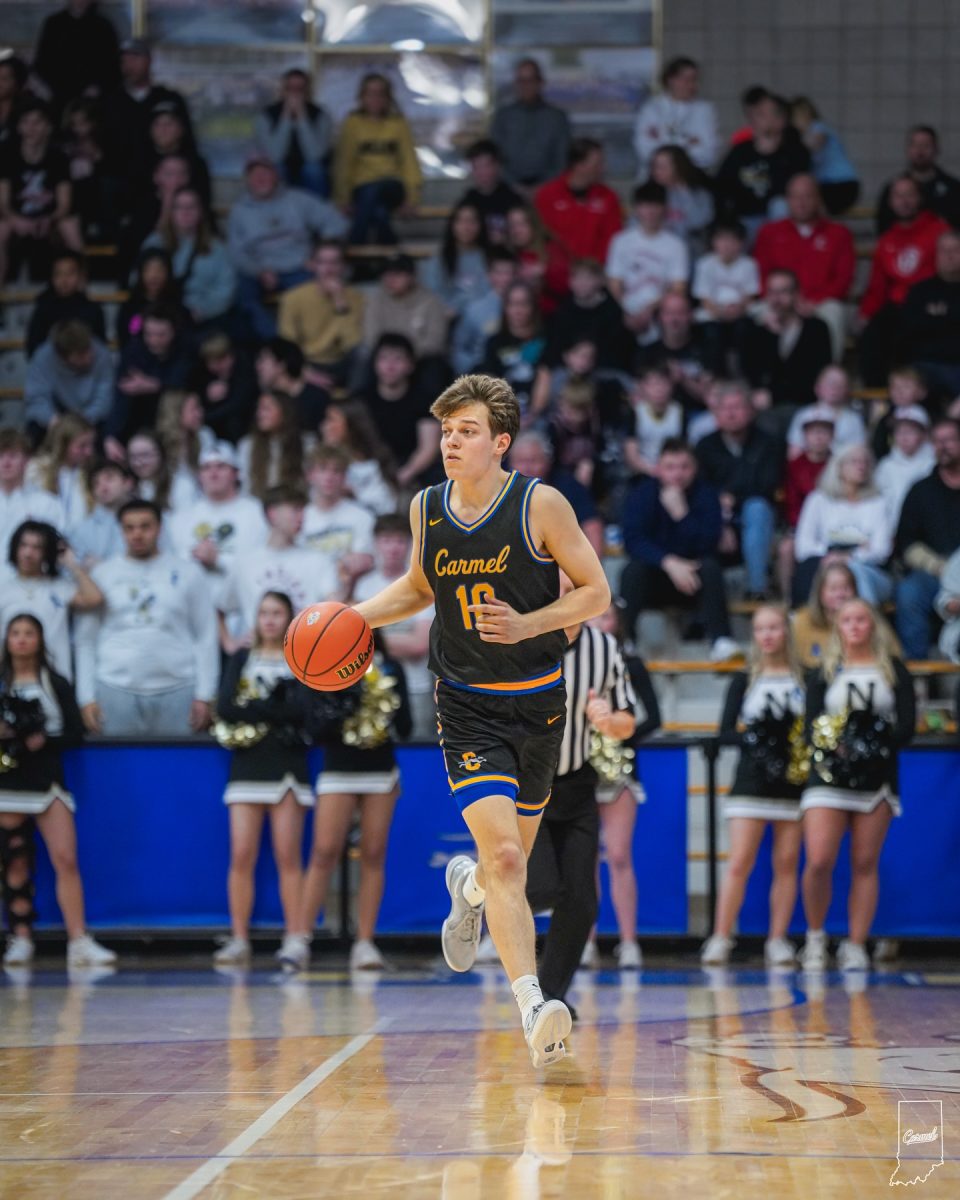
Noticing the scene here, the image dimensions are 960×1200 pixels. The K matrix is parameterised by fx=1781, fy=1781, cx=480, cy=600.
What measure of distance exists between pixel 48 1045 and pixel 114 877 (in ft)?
11.7

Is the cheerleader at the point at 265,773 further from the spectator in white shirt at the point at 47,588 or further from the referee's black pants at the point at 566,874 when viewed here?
the referee's black pants at the point at 566,874

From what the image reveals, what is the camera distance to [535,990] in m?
5.34

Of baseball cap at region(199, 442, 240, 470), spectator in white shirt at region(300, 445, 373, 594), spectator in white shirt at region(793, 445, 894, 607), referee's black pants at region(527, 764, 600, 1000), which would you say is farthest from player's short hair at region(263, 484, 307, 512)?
referee's black pants at region(527, 764, 600, 1000)

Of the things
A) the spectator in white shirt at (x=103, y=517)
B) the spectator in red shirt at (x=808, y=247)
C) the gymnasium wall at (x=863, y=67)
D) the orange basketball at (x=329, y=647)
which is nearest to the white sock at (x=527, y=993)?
the orange basketball at (x=329, y=647)

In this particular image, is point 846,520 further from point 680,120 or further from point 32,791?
point 32,791

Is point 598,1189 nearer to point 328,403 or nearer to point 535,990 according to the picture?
point 535,990

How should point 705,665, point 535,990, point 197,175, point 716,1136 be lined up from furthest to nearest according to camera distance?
point 197,175 < point 705,665 < point 535,990 < point 716,1136

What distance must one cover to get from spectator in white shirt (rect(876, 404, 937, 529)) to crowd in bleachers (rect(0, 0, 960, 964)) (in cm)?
2

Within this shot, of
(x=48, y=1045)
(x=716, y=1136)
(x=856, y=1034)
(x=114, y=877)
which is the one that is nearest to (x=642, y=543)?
(x=114, y=877)

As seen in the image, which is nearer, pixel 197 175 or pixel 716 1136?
pixel 716 1136

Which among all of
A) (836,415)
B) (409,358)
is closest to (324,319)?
(409,358)

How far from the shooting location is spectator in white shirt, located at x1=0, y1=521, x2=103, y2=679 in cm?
1001

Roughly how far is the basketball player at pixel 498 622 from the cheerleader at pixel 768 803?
12.4ft

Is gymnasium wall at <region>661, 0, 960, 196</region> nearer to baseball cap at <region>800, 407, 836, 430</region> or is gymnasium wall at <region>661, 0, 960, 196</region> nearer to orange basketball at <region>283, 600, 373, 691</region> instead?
baseball cap at <region>800, 407, 836, 430</region>
